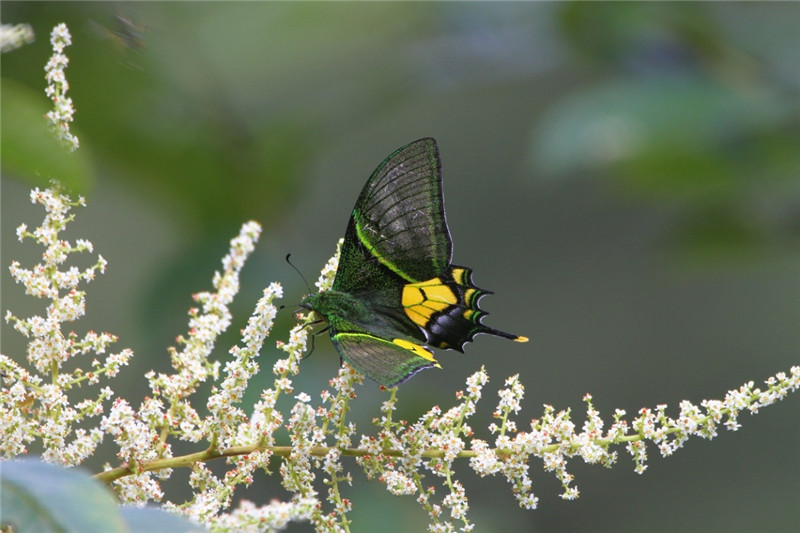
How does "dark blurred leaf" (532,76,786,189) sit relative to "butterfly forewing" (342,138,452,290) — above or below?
above

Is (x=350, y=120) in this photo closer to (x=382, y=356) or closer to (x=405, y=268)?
(x=405, y=268)

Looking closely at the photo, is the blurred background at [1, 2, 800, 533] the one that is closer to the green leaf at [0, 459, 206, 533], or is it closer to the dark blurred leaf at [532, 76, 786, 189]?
the dark blurred leaf at [532, 76, 786, 189]

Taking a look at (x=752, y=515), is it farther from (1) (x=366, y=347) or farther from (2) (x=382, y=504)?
(1) (x=366, y=347)

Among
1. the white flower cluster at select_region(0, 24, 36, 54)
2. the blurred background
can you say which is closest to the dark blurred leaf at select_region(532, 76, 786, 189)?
the blurred background

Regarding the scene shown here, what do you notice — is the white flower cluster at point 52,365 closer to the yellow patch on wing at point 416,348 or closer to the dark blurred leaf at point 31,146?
the dark blurred leaf at point 31,146

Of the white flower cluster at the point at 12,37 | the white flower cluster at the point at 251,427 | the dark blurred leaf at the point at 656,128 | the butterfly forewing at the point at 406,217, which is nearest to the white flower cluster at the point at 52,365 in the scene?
the white flower cluster at the point at 251,427

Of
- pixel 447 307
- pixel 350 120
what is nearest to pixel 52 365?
pixel 447 307

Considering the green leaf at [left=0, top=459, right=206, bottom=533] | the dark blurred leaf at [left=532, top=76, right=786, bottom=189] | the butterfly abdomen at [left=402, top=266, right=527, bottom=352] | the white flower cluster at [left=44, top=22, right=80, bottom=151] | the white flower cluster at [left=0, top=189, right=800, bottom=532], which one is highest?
the dark blurred leaf at [left=532, top=76, right=786, bottom=189]

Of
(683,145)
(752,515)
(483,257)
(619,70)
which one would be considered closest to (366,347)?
(683,145)
